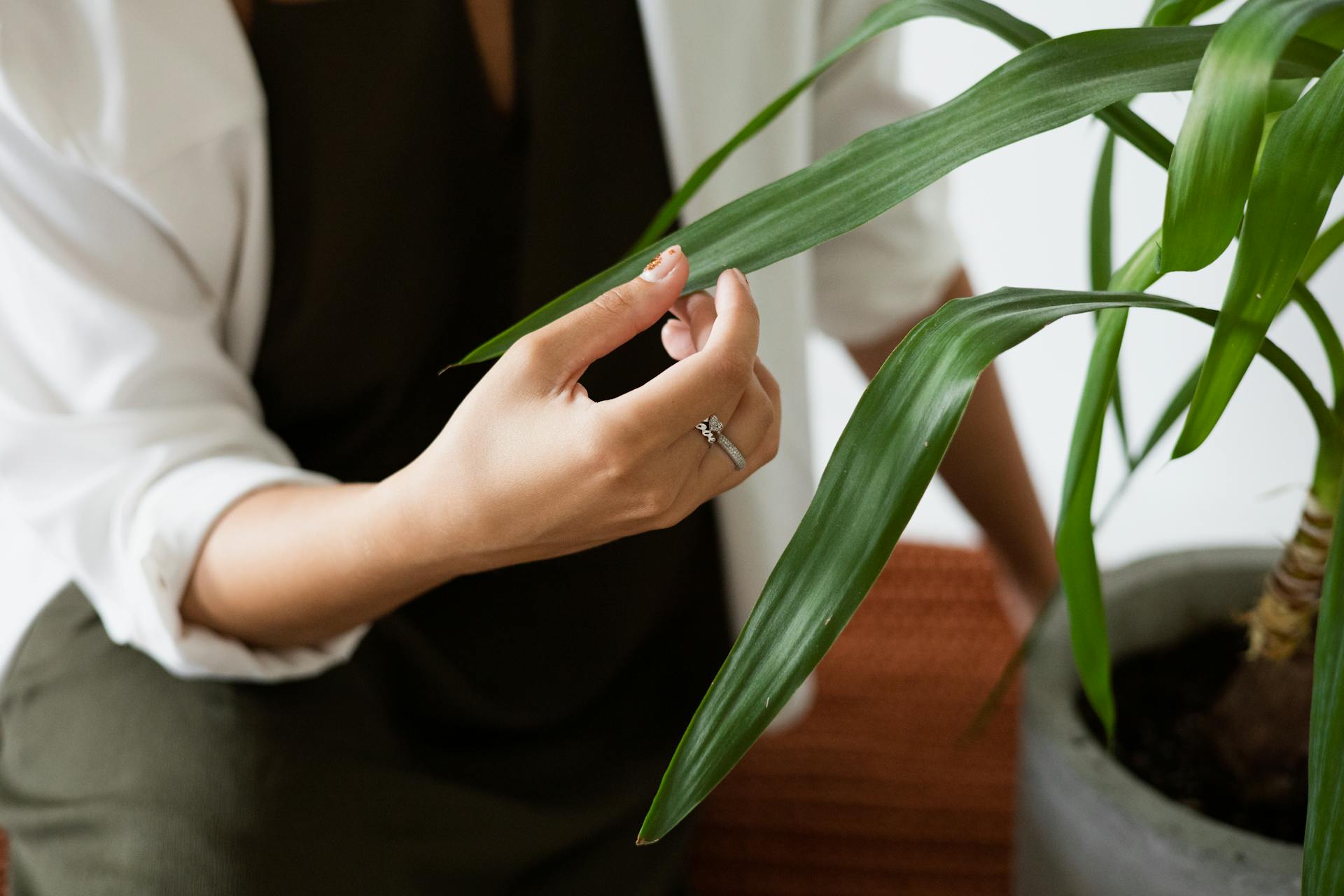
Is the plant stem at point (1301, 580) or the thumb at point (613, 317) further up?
the thumb at point (613, 317)

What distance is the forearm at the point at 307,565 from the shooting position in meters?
0.53

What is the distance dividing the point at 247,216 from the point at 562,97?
21 cm

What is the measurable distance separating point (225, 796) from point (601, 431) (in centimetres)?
36

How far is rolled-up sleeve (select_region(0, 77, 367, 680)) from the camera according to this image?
0.64 m

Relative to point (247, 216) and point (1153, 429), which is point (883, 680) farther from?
point (247, 216)

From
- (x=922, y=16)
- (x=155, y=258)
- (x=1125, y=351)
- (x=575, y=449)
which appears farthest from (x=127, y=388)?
(x=1125, y=351)

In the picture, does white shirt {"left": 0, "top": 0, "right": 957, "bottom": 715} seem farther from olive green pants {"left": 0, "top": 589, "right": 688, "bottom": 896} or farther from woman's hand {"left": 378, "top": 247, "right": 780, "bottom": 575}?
woman's hand {"left": 378, "top": 247, "right": 780, "bottom": 575}

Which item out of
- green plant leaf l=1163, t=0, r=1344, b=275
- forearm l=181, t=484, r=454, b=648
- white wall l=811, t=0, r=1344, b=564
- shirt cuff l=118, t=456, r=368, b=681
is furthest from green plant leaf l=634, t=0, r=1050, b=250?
white wall l=811, t=0, r=1344, b=564

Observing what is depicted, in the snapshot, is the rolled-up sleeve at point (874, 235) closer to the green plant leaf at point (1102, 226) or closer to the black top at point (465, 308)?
the black top at point (465, 308)

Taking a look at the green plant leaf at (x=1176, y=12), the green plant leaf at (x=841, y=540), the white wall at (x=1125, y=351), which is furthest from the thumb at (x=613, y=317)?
the white wall at (x=1125, y=351)

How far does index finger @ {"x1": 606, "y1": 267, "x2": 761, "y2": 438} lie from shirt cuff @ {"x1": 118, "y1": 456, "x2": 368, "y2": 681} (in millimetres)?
313

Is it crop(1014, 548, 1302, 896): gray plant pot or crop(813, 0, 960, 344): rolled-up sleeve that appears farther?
crop(813, 0, 960, 344): rolled-up sleeve

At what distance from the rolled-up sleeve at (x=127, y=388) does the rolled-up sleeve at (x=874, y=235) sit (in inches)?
15.7

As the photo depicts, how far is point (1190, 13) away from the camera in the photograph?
45cm
